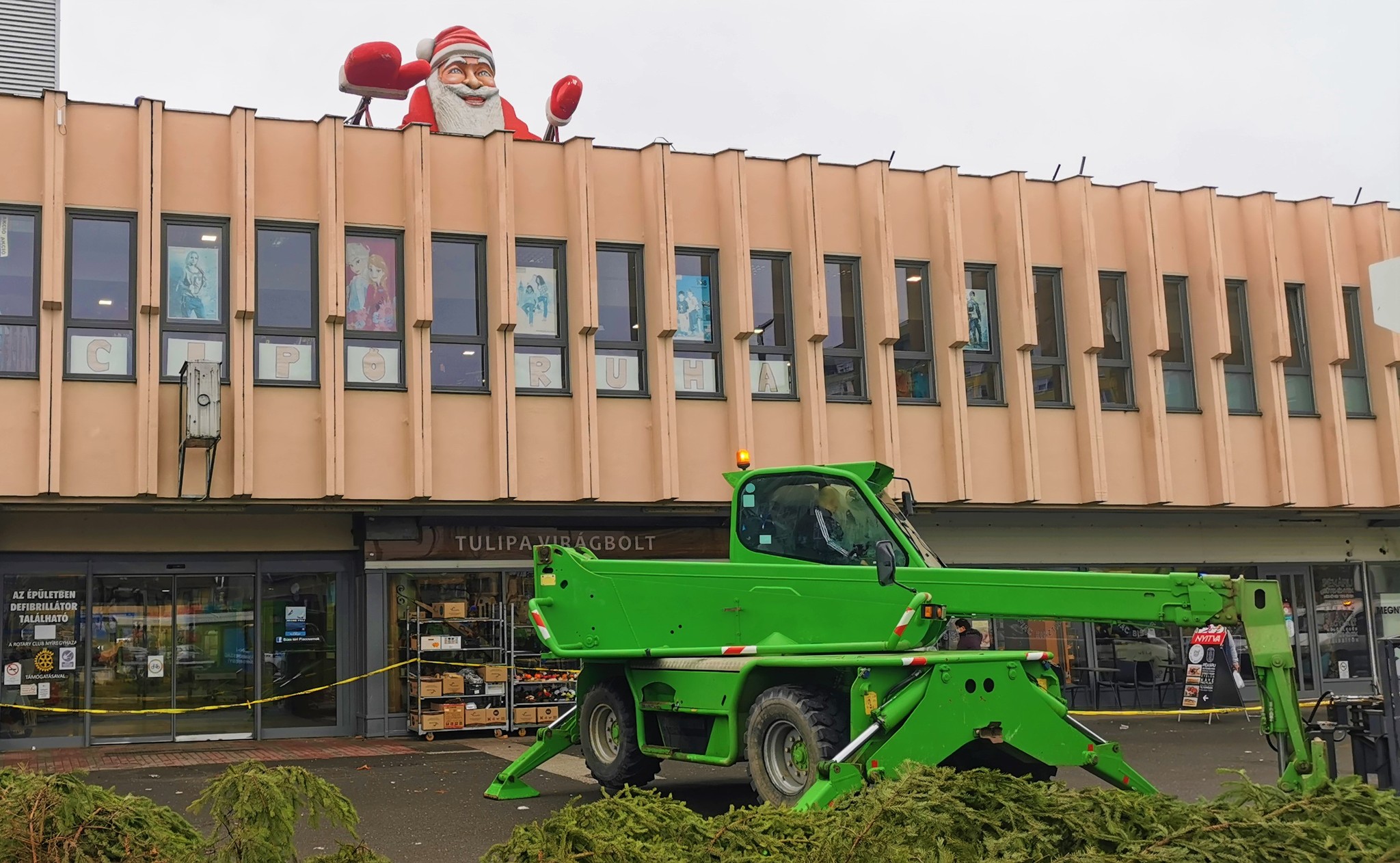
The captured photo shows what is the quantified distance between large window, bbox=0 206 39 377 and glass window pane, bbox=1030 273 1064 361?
1420 cm

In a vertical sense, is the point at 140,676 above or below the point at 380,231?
below

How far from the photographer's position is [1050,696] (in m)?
9.88

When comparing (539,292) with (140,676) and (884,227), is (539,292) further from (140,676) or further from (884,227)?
(140,676)

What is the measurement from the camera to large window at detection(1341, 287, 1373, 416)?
23.4 metres

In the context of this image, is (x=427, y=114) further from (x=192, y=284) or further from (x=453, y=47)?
(x=192, y=284)

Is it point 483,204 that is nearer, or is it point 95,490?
point 95,490

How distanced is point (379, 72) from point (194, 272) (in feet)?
21.3

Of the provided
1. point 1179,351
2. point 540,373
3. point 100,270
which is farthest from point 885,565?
point 1179,351

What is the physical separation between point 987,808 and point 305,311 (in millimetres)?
15046

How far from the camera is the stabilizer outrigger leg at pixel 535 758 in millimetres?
12492

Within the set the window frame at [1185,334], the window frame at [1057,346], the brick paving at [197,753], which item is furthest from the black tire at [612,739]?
the window frame at [1185,334]

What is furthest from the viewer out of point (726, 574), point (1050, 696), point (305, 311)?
point (305, 311)

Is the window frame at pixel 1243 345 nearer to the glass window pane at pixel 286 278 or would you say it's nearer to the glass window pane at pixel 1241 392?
the glass window pane at pixel 1241 392

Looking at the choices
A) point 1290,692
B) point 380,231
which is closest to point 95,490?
point 380,231
